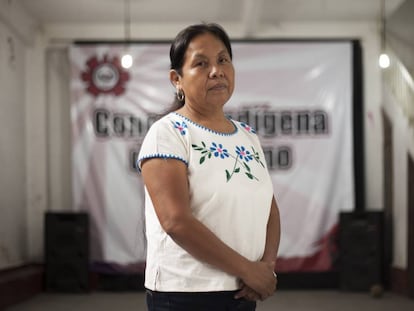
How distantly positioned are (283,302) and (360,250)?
110 centimetres

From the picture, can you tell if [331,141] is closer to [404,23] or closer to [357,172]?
[357,172]

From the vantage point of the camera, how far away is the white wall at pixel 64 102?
5.92 m

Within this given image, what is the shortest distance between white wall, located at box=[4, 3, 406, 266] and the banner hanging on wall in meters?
0.29

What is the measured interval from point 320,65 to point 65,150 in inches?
120

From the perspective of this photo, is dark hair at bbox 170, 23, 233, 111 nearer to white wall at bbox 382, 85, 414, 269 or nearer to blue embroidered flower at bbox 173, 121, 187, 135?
blue embroidered flower at bbox 173, 121, 187, 135

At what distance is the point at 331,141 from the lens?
5719mm

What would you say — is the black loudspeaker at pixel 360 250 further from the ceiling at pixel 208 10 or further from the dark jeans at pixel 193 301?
the dark jeans at pixel 193 301

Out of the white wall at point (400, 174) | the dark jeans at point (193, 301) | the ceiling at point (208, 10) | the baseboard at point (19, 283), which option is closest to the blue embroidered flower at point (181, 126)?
the dark jeans at point (193, 301)

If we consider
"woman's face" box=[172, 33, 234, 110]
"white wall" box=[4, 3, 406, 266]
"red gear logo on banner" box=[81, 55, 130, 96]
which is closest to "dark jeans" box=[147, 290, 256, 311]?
"woman's face" box=[172, 33, 234, 110]

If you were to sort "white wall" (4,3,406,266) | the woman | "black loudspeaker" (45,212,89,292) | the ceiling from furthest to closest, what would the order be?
"white wall" (4,3,406,266) → "black loudspeaker" (45,212,89,292) → the ceiling → the woman

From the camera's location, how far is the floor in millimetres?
4637

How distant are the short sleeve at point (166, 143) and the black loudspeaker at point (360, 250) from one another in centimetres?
470

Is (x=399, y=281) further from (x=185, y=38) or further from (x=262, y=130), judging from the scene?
(x=185, y=38)

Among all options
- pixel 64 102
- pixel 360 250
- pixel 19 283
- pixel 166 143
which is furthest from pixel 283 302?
pixel 166 143
